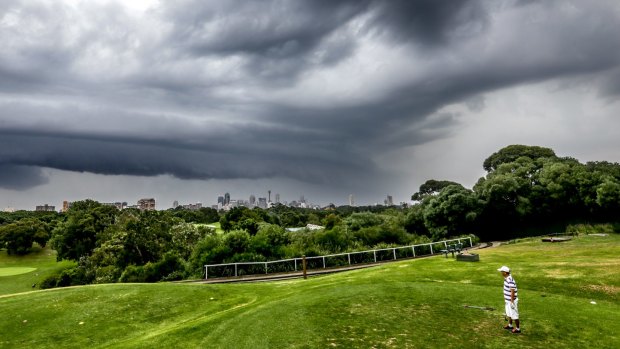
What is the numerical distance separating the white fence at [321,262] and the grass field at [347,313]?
9408 mm

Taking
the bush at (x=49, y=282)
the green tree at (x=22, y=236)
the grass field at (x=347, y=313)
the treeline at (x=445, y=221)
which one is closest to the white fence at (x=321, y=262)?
the treeline at (x=445, y=221)

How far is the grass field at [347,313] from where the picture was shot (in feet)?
37.4

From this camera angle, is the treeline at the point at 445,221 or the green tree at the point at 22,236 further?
the green tree at the point at 22,236

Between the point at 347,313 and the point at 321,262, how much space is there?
19.4 meters

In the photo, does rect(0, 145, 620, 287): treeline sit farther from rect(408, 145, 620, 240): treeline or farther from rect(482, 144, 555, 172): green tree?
rect(482, 144, 555, 172): green tree

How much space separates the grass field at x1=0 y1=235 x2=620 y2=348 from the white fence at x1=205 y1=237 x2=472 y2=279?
9408 millimetres

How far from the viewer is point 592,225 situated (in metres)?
50.1

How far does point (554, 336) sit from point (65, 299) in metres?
19.7

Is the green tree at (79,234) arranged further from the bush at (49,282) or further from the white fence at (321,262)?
the white fence at (321,262)

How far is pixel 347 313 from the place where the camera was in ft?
45.7

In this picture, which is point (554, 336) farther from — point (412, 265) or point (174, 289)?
point (174, 289)

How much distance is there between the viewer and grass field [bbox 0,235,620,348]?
37.4ft

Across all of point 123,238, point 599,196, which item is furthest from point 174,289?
point 599,196

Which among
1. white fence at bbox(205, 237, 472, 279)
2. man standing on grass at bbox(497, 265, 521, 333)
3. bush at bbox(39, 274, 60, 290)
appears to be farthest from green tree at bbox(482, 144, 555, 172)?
bush at bbox(39, 274, 60, 290)
